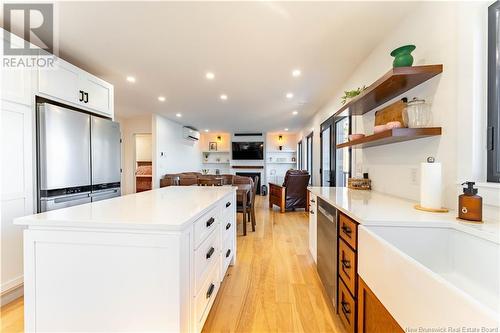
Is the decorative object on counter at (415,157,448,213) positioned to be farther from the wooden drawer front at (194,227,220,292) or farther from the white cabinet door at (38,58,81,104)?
the white cabinet door at (38,58,81,104)

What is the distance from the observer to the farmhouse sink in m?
0.55

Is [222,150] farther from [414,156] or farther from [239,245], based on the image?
[414,156]

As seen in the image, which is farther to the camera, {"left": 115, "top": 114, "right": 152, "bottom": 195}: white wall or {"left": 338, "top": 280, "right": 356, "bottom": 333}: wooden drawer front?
{"left": 115, "top": 114, "right": 152, "bottom": 195}: white wall

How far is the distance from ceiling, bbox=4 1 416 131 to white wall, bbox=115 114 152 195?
2.49 m

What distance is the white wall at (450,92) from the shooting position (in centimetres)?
125

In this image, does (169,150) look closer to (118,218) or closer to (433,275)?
(118,218)

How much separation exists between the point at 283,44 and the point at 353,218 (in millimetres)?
2006

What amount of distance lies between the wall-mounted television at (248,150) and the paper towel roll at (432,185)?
7.92 meters

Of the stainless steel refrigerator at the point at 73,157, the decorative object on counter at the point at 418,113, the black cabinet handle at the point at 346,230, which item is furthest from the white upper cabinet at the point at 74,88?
the decorative object on counter at the point at 418,113

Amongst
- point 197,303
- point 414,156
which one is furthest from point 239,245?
point 414,156

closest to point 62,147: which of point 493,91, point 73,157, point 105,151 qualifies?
point 73,157

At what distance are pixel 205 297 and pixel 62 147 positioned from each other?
214cm

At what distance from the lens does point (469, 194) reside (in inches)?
43.7

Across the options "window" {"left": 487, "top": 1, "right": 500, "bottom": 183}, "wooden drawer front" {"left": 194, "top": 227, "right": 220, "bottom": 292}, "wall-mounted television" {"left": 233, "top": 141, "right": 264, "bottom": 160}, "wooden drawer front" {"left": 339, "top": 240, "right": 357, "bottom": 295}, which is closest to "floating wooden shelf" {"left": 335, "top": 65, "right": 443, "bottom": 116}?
"window" {"left": 487, "top": 1, "right": 500, "bottom": 183}
